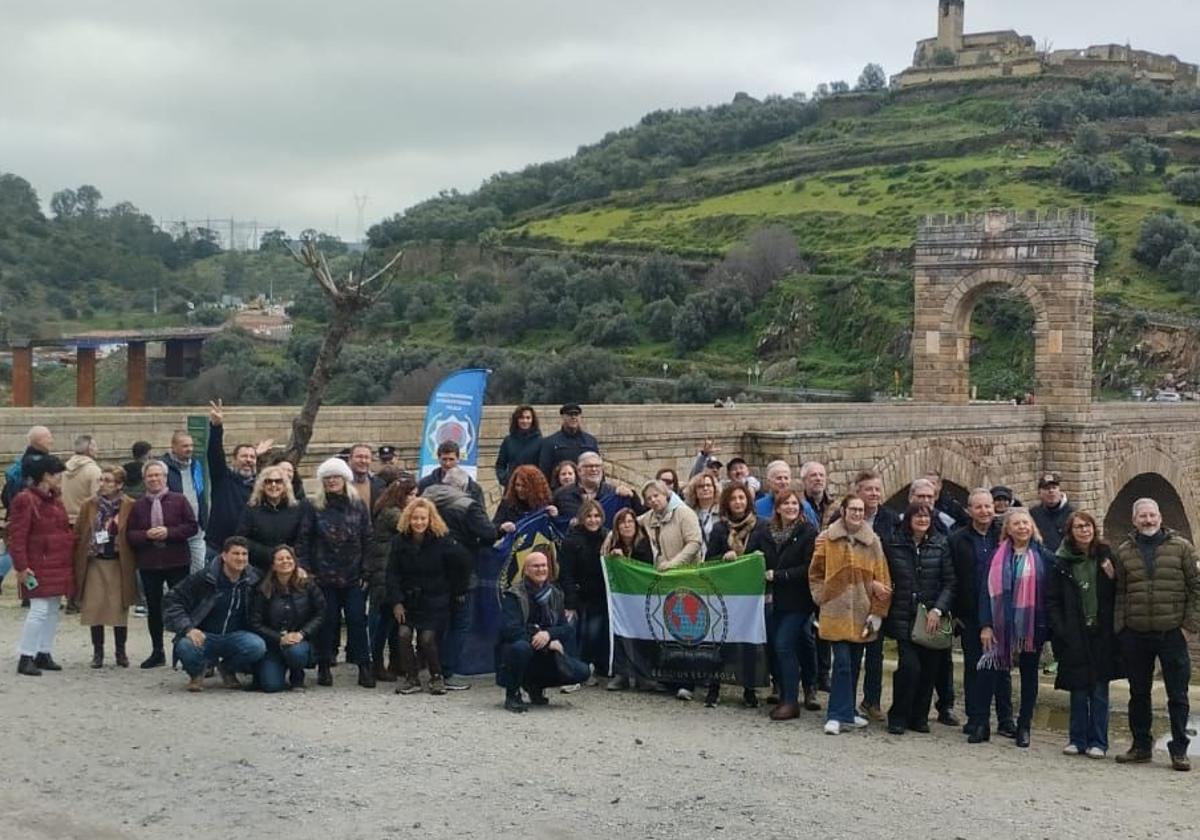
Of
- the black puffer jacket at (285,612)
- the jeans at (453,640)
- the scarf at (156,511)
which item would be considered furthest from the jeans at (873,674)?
the scarf at (156,511)

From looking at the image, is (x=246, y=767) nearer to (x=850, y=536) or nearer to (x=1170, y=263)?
(x=850, y=536)

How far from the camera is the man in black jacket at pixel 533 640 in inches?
356

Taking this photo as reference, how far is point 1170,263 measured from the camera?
58812 mm

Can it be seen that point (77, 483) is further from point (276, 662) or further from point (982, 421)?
point (982, 421)

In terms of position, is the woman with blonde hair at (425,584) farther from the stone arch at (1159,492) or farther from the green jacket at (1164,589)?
the stone arch at (1159,492)

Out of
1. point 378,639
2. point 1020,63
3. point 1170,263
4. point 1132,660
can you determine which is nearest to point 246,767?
point 378,639

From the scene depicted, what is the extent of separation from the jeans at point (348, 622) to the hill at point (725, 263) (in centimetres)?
3621

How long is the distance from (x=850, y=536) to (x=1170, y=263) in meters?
54.6

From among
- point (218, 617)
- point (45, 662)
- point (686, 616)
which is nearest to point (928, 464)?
point (686, 616)

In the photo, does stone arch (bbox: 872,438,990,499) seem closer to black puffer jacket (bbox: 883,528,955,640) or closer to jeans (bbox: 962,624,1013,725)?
jeans (bbox: 962,624,1013,725)

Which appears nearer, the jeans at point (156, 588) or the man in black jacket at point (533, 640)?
the man in black jacket at point (533, 640)

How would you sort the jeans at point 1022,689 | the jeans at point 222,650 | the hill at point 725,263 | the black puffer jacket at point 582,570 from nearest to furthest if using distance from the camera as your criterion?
the jeans at point 222,650 < the jeans at point 1022,689 < the black puffer jacket at point 582,570 < the hill at point 725,263

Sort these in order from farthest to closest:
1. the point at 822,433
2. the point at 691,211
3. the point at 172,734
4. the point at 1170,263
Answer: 1. the point at 691,211
2. the point at 1170,263
3. the point at 822,433
4. the point at 172,734

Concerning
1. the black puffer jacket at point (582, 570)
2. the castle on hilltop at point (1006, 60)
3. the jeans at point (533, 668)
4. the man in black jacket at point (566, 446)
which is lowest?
the jeans at point (533, 668)
